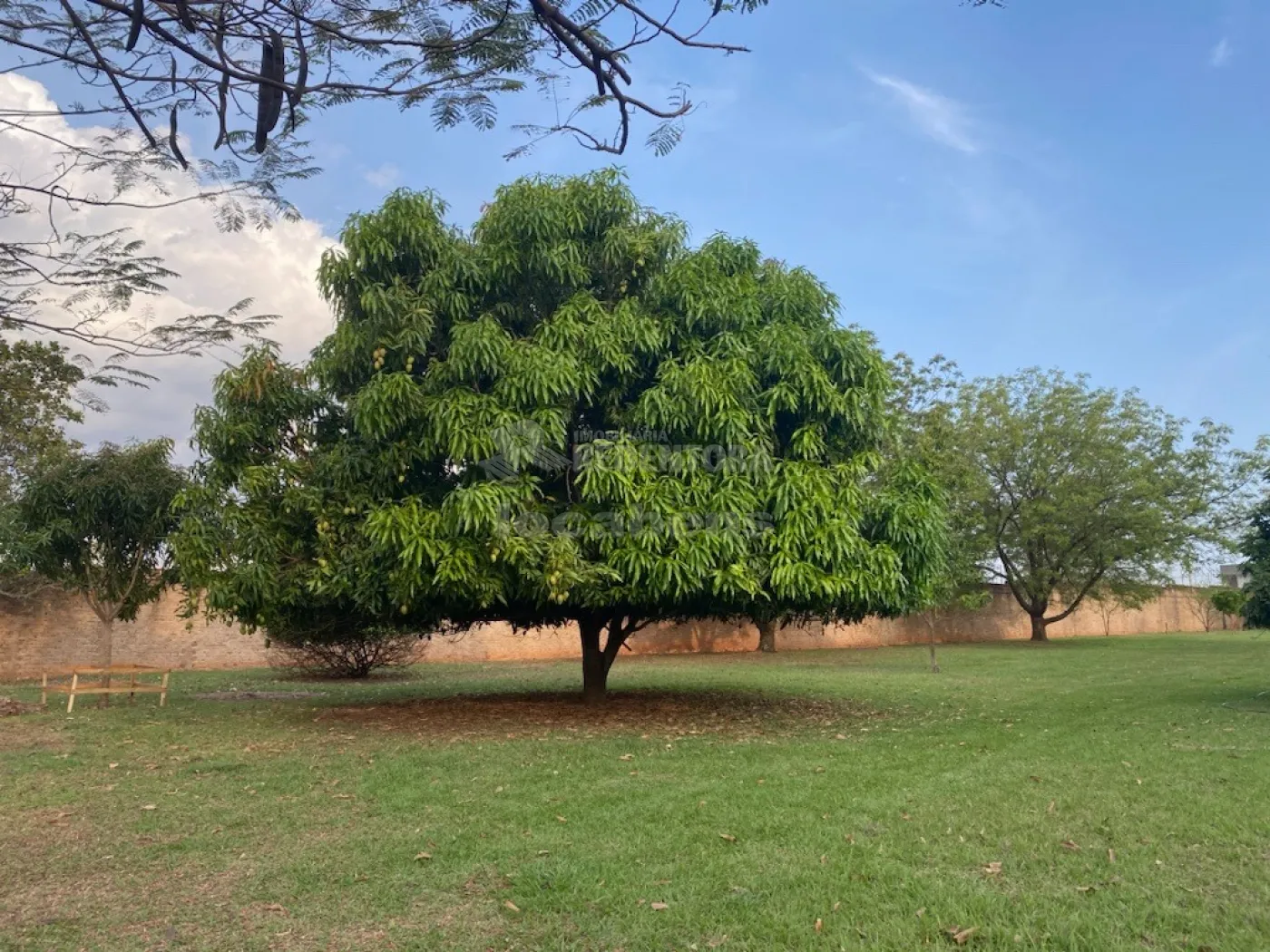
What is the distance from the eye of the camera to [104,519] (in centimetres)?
1238

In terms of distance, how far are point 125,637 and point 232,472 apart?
34.9 feet

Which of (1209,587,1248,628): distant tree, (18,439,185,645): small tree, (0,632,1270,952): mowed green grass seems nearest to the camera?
(0,632,1270,952): mowed green grass

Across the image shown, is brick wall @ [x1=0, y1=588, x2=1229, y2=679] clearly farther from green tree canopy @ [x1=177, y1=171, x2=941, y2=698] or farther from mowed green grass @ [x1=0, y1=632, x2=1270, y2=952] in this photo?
mowed green grass @ [x1=0, y1=632, x2=1270, y2=952]

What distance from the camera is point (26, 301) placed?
17.3 ft

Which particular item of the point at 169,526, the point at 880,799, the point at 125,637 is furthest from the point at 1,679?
the point at 880,799

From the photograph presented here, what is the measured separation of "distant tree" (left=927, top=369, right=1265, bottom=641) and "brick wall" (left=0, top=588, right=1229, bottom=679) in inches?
180

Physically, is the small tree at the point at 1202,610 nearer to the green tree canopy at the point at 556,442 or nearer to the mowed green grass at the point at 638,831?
the mowed green grass at the point at 638,831

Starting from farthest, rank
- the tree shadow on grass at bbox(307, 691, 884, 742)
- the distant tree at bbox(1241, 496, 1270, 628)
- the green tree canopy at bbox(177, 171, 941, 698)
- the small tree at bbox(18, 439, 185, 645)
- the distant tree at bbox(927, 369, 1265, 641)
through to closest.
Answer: the distant tree at bbox(927, 369, 1265, 641) < the small tree at bbox(18, 439, 185, 645) < the distant tree at bbox(1241, 496, 1270, 628) < the tree shadow on grass at bbox(307, 691, 884, 742) < the green tree canopy at bbox(177, 171, 941, 698)

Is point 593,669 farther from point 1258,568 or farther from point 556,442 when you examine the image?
point 1258,568

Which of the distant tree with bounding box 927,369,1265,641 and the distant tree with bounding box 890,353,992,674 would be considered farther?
the distant tree with bounding box 927,369,1265,641

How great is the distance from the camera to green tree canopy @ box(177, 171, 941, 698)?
8.41 metres

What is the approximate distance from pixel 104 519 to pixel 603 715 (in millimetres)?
7403

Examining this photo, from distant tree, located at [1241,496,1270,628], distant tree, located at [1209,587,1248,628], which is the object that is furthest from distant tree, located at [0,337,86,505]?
distant tree, located at [1209,587,1248,628]

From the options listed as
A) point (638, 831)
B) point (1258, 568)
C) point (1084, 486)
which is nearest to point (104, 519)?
point (638, 831)
